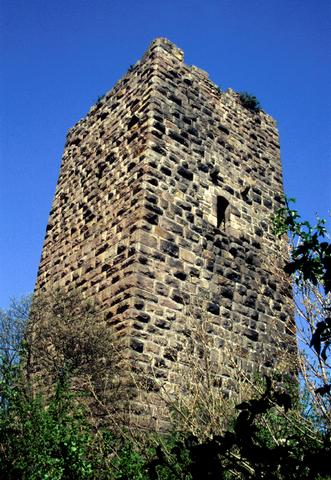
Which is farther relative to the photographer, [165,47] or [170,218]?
[165,47]

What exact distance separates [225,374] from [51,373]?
220cm

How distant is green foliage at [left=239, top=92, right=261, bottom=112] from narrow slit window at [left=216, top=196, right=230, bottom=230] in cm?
277

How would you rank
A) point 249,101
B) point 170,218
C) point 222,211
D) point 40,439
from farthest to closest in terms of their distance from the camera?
1. point 249,101
2. point 222,211
3. point 170,218
4. point 40,439

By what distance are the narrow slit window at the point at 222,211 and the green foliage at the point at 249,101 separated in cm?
277

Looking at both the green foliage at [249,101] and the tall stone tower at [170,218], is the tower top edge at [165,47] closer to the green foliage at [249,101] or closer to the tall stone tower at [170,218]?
the tall stone tower at [170,218]

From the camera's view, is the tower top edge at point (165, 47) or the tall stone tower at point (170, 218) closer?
the tall stone tower at point (170, 218)

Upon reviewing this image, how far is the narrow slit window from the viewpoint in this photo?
744 centimetres

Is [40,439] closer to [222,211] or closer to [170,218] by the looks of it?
[170,218]

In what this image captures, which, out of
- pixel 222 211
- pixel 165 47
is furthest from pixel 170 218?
pixel 165 47

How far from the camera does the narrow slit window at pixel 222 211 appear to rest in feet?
24.4

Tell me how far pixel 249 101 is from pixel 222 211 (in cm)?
303

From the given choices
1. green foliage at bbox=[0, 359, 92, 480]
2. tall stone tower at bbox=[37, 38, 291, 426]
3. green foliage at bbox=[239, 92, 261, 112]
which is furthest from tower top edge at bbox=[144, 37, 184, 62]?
green foliage at bbox=[0, 359, 92, 480]

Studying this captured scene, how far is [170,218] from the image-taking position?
20.9 feet

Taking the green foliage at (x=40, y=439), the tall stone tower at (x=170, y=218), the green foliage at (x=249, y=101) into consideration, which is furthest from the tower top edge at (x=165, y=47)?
the green foliage at (x=40, y=439)
